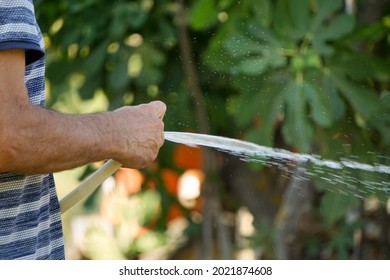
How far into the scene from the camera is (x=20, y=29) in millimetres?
1330

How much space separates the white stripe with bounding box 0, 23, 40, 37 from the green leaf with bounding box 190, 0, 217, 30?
53.0 inches

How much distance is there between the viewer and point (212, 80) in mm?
3123

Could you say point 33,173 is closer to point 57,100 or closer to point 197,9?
point 197,9

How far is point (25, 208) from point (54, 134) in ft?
0.53

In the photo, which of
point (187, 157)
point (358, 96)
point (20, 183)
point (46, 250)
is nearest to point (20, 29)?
point (20, 183)

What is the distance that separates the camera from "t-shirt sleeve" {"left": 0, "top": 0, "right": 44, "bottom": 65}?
1.31 metres

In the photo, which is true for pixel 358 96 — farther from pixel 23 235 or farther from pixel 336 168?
pixel 23 235

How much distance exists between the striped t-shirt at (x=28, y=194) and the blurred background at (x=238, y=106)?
120 cm

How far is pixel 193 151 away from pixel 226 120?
0.38 meters

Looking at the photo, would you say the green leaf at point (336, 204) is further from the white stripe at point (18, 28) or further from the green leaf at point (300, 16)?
the white stripe at point (18, 28)

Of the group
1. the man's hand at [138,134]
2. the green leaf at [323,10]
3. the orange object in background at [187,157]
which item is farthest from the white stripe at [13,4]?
the orange object in background at [187,157]

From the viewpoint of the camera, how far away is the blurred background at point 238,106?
2637mm

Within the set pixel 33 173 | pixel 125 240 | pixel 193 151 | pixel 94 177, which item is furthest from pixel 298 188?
pixel 33 173

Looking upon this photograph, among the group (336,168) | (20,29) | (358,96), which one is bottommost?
(336,168)
